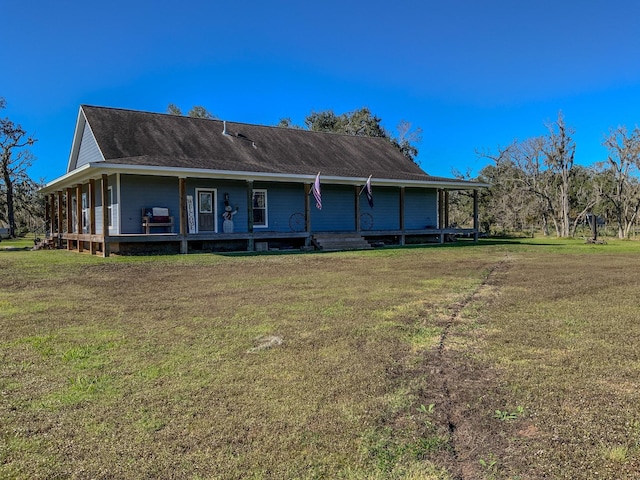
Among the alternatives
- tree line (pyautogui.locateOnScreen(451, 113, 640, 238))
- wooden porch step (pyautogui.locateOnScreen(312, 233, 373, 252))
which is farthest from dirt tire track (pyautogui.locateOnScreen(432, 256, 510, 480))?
tree line (pyautogui.locateOnScreen(451, 113, 640, 238))

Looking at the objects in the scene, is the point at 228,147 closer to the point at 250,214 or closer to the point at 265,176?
the point at 265,176

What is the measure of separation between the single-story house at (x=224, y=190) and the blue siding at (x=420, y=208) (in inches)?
2.0

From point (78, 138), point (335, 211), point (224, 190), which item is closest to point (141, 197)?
point (224, 190)

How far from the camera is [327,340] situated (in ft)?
14.7

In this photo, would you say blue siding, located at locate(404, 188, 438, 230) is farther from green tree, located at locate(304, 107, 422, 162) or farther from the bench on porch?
green tree, located at locate(304, 107, 422, 162)

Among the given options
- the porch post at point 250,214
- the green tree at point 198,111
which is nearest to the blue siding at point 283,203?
the porch post at point 250,214

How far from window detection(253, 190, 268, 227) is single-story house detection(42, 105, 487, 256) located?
40mm

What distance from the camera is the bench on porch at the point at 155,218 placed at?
1563cm

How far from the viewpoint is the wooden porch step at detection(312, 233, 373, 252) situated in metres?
17.0

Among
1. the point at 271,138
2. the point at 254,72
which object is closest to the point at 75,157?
the point at 271,138

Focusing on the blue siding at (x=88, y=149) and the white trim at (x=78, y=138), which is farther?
the white trim at (x=78, y=138)

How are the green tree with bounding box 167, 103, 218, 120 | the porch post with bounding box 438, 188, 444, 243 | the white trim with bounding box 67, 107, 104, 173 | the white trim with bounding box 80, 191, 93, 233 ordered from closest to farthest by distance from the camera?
the white trim with bounding box 67, 107, 104, 173 → the white trim with bounding box 80, 191, 93, 233 → the porch post with bounding box 438, 188, 444, 243 → the green tree with bounding box 167, 103, 218, 120

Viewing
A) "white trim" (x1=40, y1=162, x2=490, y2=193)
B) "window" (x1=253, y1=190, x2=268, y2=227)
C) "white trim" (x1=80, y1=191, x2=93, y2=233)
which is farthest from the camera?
"white trim" (x1=80, y1=191, x2=93, y2=233)

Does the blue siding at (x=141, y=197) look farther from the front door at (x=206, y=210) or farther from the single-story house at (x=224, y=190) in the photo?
the front door at (x=206, y=210)
